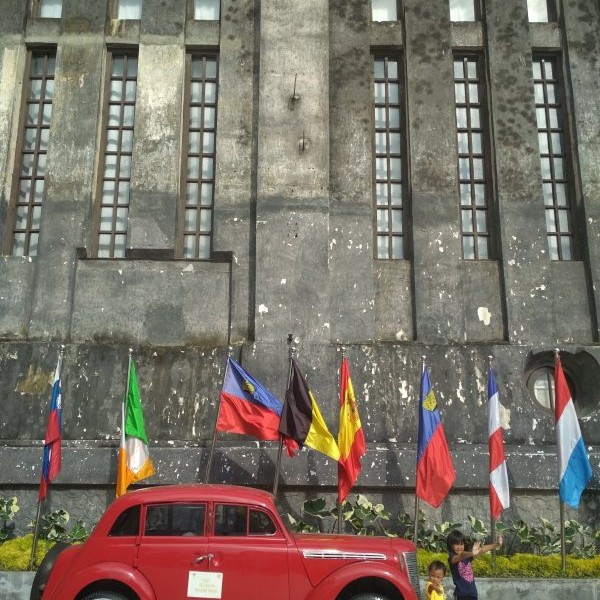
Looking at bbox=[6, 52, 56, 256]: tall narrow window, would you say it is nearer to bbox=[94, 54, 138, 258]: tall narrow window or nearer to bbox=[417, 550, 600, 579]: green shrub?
bbox=[94, 54, 138, 258]: tall narrow window

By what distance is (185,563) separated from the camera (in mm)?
7891

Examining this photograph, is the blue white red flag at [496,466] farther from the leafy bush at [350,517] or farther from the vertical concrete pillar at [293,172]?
the vertical concrete pillar at [293,172]

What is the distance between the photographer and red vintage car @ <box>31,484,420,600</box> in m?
7.82

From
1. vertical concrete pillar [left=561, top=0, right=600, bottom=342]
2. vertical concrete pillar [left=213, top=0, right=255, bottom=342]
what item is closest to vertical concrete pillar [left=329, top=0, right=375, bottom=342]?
vertical concrete pillar [left=213, top=0, right=255, bottom=342]

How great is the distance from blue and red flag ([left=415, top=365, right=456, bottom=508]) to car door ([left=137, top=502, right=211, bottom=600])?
4.22 m

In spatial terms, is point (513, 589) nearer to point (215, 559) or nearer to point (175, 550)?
point (215, 559)

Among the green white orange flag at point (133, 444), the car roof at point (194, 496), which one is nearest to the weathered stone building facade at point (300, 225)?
the green white orange flag at point (133, 444)

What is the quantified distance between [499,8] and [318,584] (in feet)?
39.4

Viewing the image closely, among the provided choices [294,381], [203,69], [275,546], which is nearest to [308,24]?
[203,69]

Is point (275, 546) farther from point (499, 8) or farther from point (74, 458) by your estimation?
point (499, 8)

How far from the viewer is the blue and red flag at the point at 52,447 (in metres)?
11.2

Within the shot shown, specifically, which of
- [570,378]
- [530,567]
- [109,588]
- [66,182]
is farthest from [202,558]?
[66,182]

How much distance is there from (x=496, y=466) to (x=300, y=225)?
17.7ft

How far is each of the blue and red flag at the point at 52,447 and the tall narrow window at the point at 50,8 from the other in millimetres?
8057
